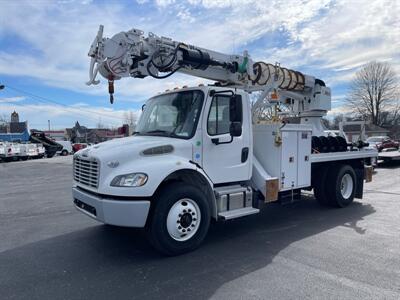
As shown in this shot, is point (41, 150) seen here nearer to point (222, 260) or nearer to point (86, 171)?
point (86, 171)

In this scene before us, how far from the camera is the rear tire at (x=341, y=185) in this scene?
7842mm

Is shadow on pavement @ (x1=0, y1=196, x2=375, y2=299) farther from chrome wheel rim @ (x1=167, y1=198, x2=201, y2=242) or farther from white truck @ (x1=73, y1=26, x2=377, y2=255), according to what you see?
white truck @ (x1=73, y1=26, x2=377, y2=255)

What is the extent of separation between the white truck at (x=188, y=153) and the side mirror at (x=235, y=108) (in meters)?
0.02

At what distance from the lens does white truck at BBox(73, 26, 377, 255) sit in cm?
462

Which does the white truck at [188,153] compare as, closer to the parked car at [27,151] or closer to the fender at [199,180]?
the fender at [199,180]

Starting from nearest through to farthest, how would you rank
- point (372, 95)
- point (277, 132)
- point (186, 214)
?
point (186, 214)
point (277, 132)
point (372, 95)

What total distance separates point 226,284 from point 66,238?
10.6 ft

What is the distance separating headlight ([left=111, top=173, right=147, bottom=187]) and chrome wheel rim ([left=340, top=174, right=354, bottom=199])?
5.66 meters

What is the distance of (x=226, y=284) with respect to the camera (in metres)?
3.96

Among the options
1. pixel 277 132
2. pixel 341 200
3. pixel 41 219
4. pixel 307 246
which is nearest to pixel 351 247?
pixel 307 246

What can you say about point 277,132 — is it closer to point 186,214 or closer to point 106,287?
point 186,214

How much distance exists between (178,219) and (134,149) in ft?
3.88

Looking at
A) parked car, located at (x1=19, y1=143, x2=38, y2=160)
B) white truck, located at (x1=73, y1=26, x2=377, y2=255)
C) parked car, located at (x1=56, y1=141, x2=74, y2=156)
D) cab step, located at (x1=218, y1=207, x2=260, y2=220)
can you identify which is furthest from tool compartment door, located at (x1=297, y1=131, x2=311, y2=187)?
parked car, located at (x1=56, y1=141, x2=74, y2=156)

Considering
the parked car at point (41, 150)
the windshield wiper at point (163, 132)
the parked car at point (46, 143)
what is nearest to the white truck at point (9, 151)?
the parked car at point (41, 150)
